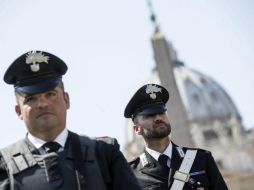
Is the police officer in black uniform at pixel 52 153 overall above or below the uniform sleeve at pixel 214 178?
above

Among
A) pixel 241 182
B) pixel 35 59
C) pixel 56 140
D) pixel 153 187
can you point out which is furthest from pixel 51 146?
pixel 241 182

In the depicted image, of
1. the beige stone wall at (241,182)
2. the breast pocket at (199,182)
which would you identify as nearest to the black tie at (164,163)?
the breast pocket at (199,182)

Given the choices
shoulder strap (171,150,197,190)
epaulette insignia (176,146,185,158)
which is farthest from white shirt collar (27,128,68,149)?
epaulette insignia (176,146,185,158)

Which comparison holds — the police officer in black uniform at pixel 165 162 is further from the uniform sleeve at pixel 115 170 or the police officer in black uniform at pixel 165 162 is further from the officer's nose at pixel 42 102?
the officer's nose at pixel 42 102

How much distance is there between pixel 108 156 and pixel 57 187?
0.25 metres

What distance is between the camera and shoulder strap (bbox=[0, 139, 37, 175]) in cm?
187

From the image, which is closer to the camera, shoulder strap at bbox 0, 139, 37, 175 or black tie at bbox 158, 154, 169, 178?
shoulder strap at bbox 0, 139, 37, 175

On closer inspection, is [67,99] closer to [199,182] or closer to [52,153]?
[52,153]

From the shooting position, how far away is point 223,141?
5878cm

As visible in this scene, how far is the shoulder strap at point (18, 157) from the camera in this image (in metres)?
1.87

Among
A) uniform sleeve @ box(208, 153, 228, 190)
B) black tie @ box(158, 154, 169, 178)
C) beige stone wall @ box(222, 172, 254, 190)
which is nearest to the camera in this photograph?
uniform sleeve @ box(208, 153, 228, 190)

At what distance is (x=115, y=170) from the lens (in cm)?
192

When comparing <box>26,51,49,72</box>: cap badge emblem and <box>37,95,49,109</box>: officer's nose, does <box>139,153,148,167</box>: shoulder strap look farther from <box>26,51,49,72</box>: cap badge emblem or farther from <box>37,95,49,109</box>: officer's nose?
<box>37,95,49,109</box>: officer's nose

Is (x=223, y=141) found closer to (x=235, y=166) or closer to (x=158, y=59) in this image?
(x=235, y=166)
